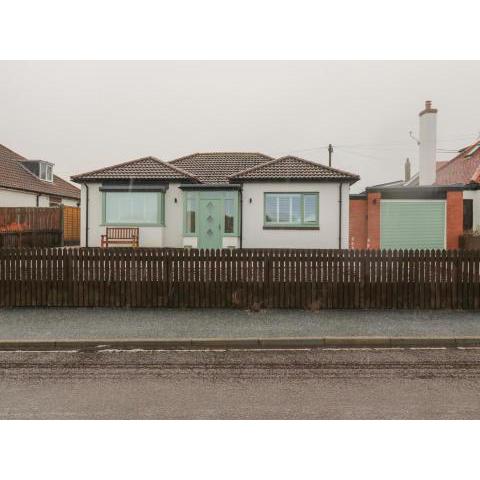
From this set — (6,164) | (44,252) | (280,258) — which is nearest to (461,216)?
(280,258)

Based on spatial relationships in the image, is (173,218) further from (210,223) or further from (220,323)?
(220,323)

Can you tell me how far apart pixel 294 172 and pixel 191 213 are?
4.82 metres

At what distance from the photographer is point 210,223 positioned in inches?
699

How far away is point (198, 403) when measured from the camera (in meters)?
4.22

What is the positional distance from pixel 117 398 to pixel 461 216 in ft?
58.1

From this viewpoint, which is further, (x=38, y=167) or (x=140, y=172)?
(x=38, y=167)

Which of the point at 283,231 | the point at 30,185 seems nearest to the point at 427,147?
the point at 283,231

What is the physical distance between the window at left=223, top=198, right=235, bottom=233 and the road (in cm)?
1170

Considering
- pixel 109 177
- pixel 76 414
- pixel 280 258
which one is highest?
pixel 109 177

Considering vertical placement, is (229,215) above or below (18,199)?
below

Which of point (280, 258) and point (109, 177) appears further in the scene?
point (109, 177)

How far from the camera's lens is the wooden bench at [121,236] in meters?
17.6

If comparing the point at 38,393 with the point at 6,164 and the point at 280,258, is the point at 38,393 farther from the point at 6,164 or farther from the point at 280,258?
the point at 6,164

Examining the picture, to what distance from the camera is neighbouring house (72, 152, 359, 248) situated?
1702 cm
